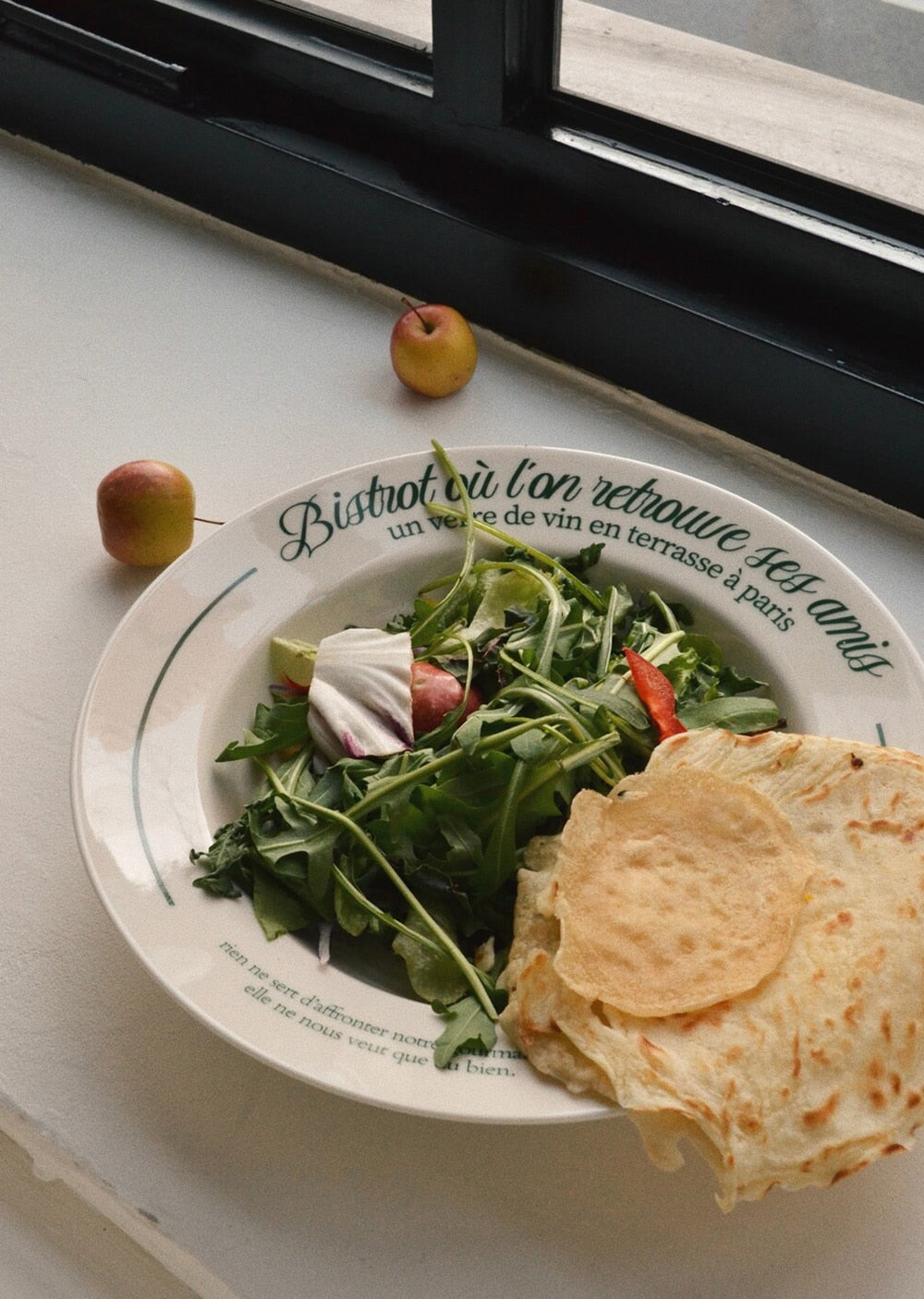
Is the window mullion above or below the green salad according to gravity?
above

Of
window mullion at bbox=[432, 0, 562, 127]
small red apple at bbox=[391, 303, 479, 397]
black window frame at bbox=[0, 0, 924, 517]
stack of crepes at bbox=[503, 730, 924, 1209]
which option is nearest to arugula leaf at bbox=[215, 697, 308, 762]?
stack of crepes at bbox=[503, 730, 924, 1209]

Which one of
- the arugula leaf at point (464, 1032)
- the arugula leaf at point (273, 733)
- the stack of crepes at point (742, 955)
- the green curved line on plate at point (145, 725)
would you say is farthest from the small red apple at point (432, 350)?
the arugula leaf at point (464, 1032)

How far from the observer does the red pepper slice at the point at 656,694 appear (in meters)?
1.07

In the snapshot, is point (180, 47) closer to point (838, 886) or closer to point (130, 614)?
point (130, 614)

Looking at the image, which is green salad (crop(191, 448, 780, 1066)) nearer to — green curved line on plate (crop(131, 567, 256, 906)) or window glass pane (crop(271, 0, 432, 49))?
green curved line on plate (crop(131, 567, 256, 906))

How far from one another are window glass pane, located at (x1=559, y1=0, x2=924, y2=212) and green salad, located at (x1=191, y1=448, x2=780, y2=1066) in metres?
0.63

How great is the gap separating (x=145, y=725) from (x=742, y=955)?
54 centimetres

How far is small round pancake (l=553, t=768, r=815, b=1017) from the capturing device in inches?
34.2

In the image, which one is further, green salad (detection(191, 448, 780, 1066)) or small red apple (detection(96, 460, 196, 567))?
small red apple (detection(96, 460, 196, 567))

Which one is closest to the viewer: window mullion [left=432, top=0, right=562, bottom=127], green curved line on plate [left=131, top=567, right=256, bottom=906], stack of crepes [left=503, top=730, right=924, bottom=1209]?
stack of crepes [left=503, top=730, right=924, bottom=1209]

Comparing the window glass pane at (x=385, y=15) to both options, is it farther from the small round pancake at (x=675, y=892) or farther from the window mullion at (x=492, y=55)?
the small round pancake at (x=675, y=892)

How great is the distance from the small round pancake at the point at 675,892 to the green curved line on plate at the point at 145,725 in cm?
32

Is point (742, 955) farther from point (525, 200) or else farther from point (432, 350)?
point (525, 200)

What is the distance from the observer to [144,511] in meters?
1.40
